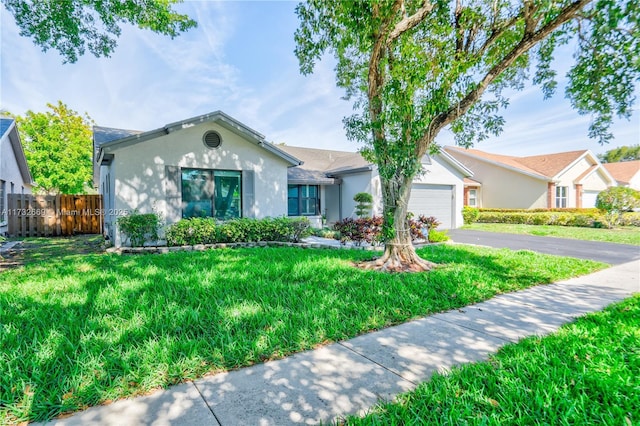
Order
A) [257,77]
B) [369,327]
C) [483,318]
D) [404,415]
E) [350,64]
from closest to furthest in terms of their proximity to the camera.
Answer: [404,415]
[369,327]
[483,318]
[350,64]
[257,77]

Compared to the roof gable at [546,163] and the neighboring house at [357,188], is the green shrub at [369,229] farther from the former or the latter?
the roof gable at [546,163]

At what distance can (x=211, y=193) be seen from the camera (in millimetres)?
11008

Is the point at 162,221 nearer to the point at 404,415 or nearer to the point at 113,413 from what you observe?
the point at 113,413

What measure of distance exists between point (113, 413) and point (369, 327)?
A: 2709mm

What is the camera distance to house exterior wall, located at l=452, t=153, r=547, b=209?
22.3 meters

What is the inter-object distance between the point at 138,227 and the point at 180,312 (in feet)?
21.1

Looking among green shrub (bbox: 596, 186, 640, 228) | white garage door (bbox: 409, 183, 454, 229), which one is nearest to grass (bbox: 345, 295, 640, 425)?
white garage door (bbox: 409, 183, 454, 229)

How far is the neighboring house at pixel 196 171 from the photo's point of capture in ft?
31.7

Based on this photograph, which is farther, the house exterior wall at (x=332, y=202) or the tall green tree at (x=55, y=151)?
the tall green tree at (x=55, y=151)

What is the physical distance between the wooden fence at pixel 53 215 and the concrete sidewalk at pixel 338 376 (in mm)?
16945

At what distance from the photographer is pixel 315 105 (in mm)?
16641

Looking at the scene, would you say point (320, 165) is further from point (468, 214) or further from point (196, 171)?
point (468, 214)

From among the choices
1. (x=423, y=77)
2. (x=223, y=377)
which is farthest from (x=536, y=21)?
(x=223, y=377)

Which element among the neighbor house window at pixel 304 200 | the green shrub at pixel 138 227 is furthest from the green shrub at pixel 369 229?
the green shrub at pixel 138 227
